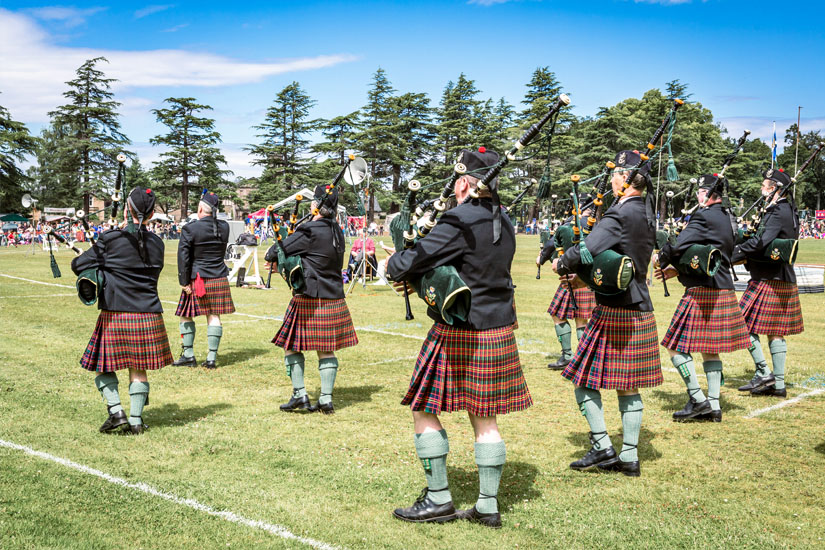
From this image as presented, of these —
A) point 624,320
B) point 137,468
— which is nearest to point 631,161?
point 624,320

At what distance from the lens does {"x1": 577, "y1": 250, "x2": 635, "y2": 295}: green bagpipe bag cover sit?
4391 millimetres

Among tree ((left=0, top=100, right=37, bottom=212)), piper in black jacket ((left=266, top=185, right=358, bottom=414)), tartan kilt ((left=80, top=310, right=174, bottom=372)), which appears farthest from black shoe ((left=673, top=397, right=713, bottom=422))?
tree ((left=0, top=100, right=37, bottom=212))

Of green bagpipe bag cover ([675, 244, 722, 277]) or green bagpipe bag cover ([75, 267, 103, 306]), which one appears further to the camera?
green bagpipe bag cover ([675, 244, 722, 277])

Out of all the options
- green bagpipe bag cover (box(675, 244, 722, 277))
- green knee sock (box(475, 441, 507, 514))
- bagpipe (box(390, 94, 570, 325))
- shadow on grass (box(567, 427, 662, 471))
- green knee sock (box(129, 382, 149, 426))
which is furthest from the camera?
green bagpipe bag cover (box(675, 244, 722, 277))

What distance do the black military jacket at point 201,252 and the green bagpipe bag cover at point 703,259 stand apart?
5.66 meters

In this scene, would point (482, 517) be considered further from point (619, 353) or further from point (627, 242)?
point (627, 242)

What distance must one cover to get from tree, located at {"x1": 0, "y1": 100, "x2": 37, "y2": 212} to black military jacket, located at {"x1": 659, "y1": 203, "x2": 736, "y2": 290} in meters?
49.4

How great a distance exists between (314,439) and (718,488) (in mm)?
3047

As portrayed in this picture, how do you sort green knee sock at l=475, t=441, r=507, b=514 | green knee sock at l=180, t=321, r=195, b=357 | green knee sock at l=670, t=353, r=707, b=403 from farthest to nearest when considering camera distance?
green knee sock at l=180, t=321, r=195, b=357
green knee sock at l=670, t=353, r=707, b=403
green knee sock at l=475, t=441, r=507, b=514

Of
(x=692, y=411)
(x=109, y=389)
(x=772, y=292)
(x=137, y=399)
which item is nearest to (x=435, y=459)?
(x=137, y=399)

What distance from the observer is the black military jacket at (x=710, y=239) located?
19.3ft

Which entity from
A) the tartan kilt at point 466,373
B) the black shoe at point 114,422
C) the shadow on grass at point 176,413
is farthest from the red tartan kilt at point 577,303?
the black shoe at point 114,422

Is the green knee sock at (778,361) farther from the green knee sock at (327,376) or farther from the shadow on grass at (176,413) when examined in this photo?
the shadow on grass at (176,413)

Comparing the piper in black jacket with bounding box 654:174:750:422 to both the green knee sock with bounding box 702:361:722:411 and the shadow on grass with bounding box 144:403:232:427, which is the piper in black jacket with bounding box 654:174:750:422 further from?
the shadow on grass with bounding box 144:403:232:427
